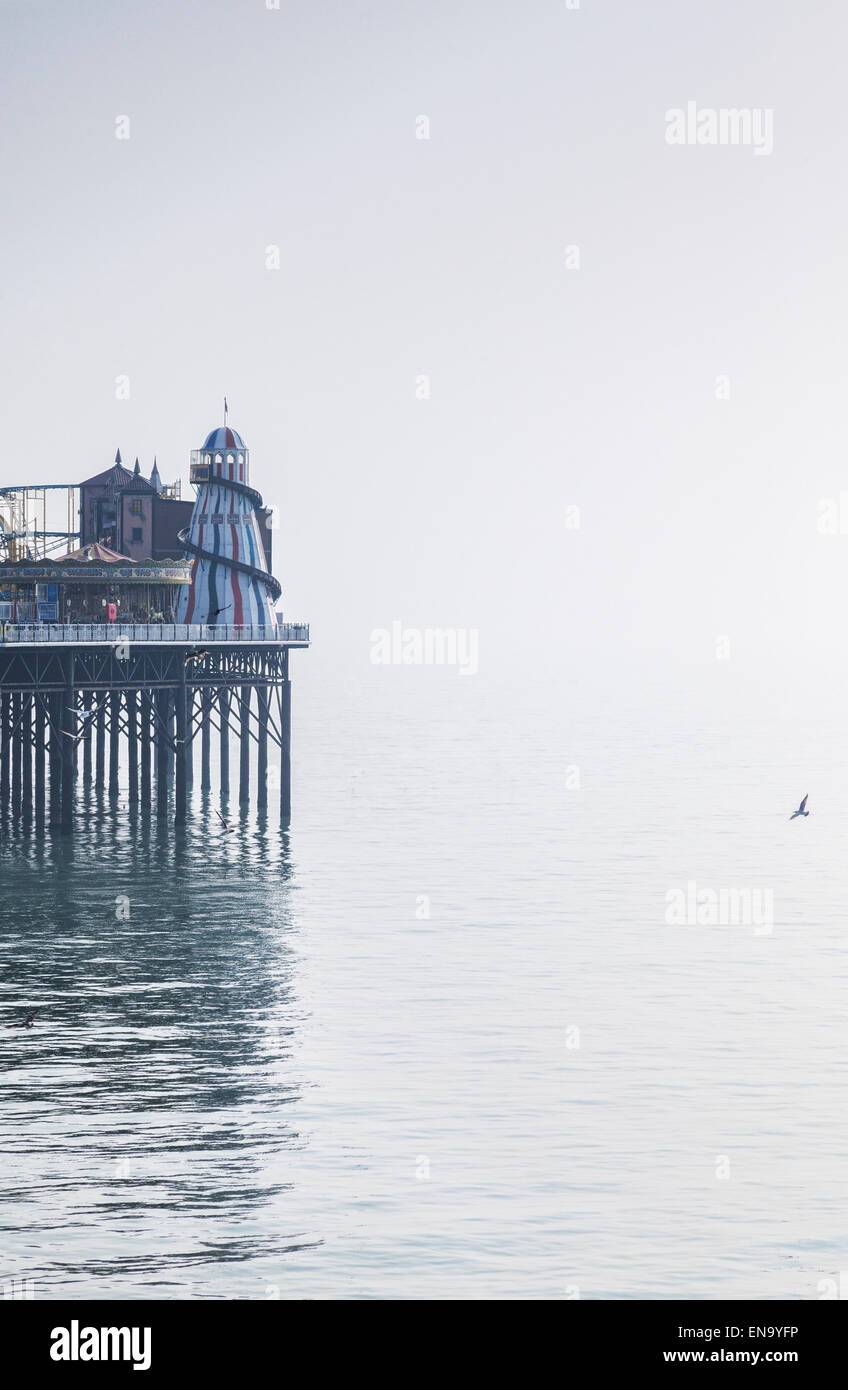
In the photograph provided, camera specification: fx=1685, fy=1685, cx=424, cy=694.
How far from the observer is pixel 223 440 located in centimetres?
7581

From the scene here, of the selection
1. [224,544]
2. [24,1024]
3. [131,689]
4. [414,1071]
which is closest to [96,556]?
[131,689]

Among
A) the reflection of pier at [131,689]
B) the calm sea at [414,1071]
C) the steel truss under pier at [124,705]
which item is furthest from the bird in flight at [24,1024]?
the steel truss under pier at [124,705]

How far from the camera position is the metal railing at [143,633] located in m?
56.9

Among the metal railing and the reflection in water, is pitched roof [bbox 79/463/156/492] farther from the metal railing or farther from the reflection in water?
the reflection in water

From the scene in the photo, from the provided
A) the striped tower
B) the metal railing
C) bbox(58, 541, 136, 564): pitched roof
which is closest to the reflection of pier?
the metal railing

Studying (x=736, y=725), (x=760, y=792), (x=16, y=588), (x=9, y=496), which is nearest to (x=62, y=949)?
(x=16, y=588)

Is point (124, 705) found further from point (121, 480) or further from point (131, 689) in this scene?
point (121, 480)

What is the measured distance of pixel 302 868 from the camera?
57.0 metres

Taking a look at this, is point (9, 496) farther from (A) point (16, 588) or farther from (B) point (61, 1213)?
(B) point (61, 1213)

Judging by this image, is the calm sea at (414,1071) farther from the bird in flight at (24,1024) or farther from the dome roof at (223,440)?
the dome roof at (223,440)

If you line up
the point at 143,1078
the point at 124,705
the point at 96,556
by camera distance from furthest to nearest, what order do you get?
the point at 124,705, the point at 96,556, the point at 143,1078

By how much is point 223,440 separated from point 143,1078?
49594 millimetres

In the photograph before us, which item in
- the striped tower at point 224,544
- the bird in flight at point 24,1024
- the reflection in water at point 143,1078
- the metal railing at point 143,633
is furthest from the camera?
the striped tower at point 224,544

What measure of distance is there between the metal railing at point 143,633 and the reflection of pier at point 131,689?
0.05m
